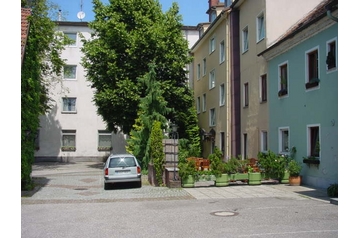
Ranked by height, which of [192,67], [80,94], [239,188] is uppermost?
[192,67]

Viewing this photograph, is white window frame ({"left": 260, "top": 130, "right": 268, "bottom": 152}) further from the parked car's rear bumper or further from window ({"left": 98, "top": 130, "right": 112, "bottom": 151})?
window ({"left": 98, "top": 130, "right": 112, "bottom": 151})

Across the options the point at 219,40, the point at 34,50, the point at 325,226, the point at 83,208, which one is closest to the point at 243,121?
the point at 219,40

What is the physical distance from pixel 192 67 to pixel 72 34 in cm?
1294

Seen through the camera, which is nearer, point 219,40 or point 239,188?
point 239,188

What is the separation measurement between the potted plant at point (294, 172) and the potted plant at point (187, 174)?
13.0 feet

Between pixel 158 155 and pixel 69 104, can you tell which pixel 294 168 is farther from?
pixel 69 104

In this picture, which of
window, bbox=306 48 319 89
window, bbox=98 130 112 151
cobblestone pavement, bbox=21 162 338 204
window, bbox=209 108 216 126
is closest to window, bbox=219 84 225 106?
window, bbox=209 108 216 126

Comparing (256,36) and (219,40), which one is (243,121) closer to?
(256,36)

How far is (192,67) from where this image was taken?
130 feet

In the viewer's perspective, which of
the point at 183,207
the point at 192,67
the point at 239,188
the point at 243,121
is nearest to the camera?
the point at 183,207

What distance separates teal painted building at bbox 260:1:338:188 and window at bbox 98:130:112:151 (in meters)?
23.8

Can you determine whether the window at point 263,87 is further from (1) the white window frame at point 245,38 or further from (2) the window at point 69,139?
(2) the window at point 69,139

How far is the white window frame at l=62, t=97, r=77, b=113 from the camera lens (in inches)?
1594

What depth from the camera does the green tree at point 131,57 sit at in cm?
2752
